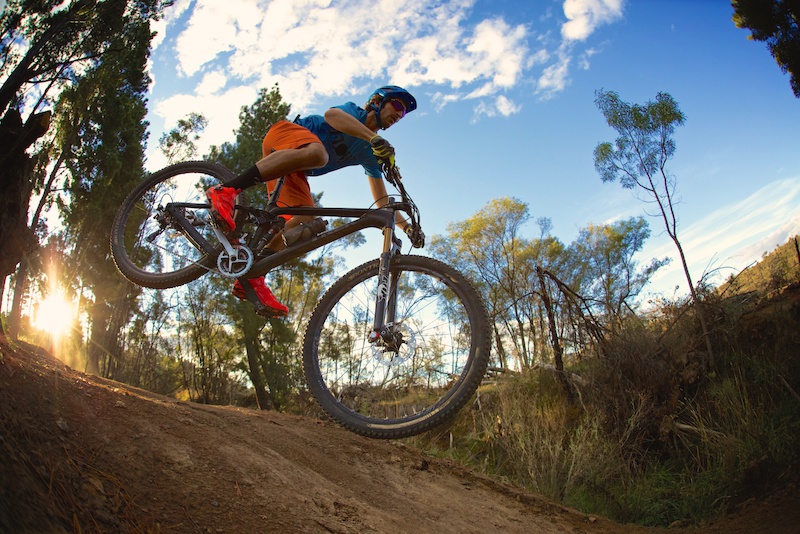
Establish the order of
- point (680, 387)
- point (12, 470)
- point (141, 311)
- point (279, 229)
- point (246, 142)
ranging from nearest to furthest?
1. point (12, 470)
2. point (279, 229)
3. point (680, 387)
4. point (246, 142)
5. point (141, 311)

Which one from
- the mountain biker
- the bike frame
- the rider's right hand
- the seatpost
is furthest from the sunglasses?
the seatpost

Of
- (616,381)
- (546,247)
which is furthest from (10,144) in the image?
(546,247)

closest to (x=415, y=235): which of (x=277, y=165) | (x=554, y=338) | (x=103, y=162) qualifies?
(x=277, y=165)

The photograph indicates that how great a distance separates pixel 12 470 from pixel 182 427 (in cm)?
209

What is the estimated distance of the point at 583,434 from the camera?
30.2 ft

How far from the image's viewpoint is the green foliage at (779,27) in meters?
11.0

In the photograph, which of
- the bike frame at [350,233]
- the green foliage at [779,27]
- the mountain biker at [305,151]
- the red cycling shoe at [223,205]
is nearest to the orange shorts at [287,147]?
the mountain biker at [305,151]

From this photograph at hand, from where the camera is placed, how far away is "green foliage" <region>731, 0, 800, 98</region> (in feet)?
36.2

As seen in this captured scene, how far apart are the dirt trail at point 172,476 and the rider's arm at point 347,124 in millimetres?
2501

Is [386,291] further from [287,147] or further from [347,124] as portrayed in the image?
[287,147]

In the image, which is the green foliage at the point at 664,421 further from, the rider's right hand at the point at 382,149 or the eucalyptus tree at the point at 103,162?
the eucalyptus tree at the point at 103,162

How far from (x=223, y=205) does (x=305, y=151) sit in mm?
773

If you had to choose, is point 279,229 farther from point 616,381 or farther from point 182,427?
point 616,381

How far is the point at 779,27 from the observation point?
447 inches
